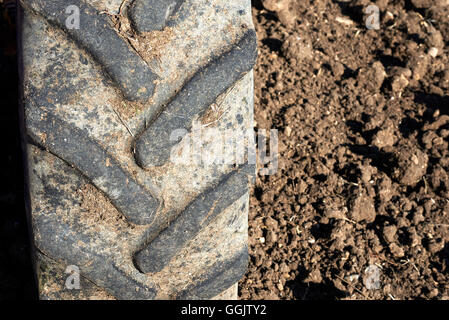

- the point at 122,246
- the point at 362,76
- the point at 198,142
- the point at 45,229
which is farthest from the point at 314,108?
the point at 45,229

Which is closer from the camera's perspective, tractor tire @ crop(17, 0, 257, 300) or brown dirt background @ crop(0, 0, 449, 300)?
tractor tire @ crop(17, 0, 257, 300)

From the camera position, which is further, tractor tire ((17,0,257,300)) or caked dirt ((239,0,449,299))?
caked dirt ((239,0,449,299))

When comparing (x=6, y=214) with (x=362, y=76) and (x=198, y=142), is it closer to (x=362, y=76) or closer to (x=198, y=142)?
(x=198, y=142)

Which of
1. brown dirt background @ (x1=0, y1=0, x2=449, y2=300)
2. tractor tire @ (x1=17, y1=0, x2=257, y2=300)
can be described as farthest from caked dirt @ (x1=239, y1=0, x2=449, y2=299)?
tractor tire @ (x1=17, y1=0, x2=257, y2=300)

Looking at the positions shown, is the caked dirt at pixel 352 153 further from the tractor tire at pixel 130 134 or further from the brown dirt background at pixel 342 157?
the tractor tire at pixel 130 134

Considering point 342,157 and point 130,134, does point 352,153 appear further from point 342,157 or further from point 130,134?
point 130,134

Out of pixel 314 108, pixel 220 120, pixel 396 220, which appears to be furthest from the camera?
pixel 314 108

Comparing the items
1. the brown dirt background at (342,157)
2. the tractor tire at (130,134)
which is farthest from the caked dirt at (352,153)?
the tractor tire at (130,134)

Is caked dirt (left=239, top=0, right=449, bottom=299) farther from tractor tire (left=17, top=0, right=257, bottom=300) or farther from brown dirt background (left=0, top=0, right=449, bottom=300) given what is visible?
tractor tire (left=17, top=0, right=257, bottom=300)

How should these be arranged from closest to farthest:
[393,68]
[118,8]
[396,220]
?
1. [118,8]
2. [396,220]
3. [393,68]
